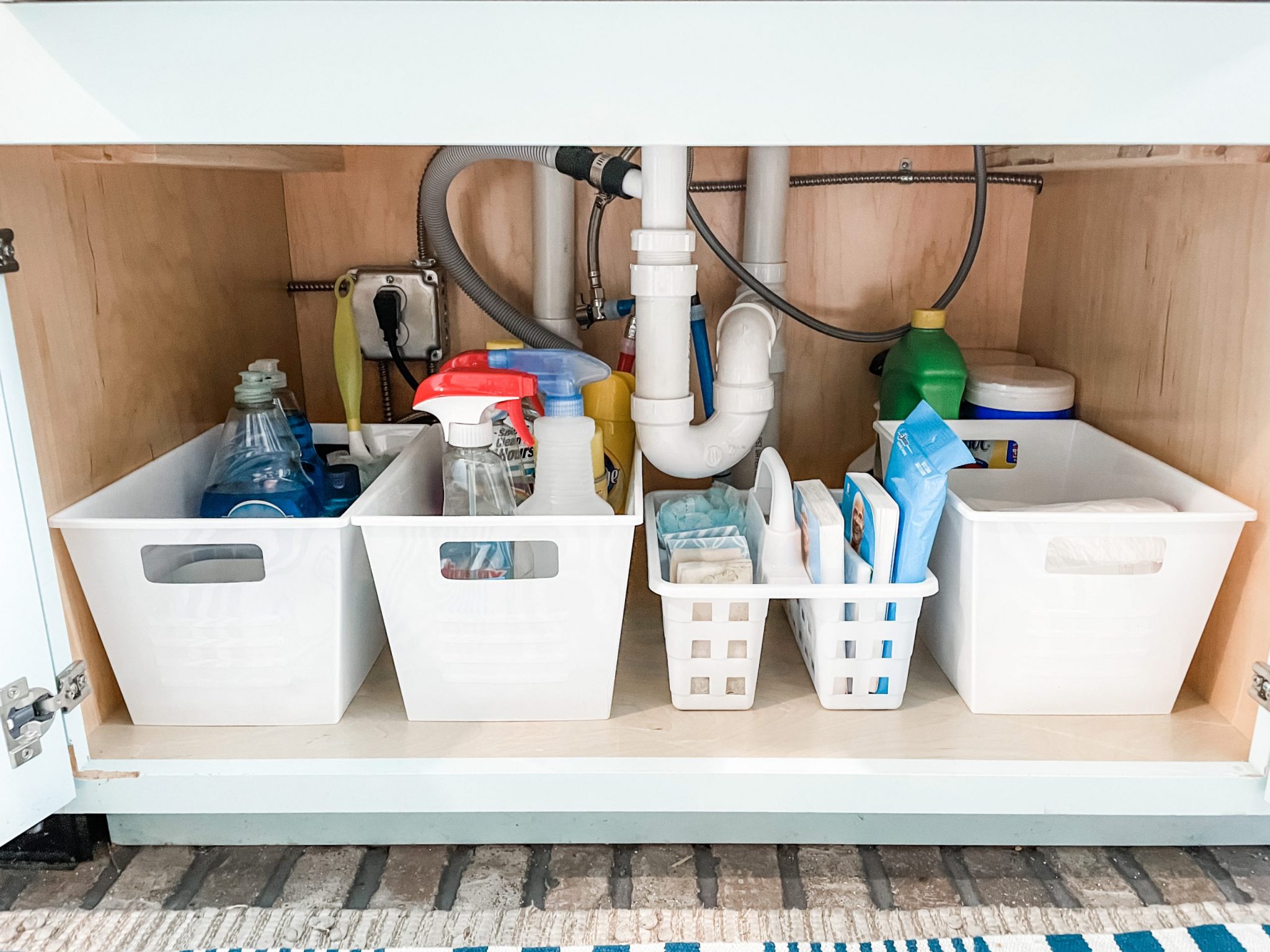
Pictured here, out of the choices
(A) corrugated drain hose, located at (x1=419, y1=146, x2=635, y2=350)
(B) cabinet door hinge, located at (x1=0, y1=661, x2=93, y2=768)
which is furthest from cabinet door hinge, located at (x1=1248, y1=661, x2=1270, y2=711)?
(B) cabinet door hinge, located at (x1=0, y1=661, x2=93, y2=768)

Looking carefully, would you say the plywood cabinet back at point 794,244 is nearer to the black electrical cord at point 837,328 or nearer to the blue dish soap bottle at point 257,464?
the black electrical cord at point 837,328

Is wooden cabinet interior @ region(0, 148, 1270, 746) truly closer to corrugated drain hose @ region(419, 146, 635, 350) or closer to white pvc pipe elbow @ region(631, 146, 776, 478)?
corrugated drain hose @ region(419, 146, 635, 350)

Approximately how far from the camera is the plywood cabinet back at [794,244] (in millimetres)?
1062

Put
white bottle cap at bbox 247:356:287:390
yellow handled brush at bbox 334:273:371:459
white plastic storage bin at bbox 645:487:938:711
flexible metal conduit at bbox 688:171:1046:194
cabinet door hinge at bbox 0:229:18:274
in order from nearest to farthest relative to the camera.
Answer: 1. cabinet door hinge at bbox 0:229:18:274
2. white plastic storage bin at bbox 645:487:938:711
3. white bottle cap at bbox 247:356:287:390
4. yellow handled brush at bbox 334:273:371:459
5. flexible metal conduit at bbox 688:171:1046:194

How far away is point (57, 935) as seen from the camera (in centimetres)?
68

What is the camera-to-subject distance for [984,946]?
26.2 inches

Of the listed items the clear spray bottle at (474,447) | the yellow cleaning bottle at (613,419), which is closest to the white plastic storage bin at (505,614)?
the clear spray bottle at (474,447)

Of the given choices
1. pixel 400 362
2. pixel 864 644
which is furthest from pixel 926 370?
pixel 400 362

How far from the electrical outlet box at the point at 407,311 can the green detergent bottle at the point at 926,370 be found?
1.72 feet

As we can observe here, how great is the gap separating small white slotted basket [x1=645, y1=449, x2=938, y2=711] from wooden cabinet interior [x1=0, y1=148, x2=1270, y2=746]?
0.27 metres

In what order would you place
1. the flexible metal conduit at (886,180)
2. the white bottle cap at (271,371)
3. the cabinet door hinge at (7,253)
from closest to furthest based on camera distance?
1. the cabinet door hinge at (7,253)
2. the white bottle cap at (271,371)
3. the flexible metal conduit at (886,180)

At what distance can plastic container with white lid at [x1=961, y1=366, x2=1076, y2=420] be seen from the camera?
94 cm

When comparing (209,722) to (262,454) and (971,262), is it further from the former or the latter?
(971,262)

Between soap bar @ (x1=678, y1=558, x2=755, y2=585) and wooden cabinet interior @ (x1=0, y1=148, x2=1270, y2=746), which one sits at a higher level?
wooden cabinet interior @ (x1=0, y1=148, x2=1270, y2=746)
